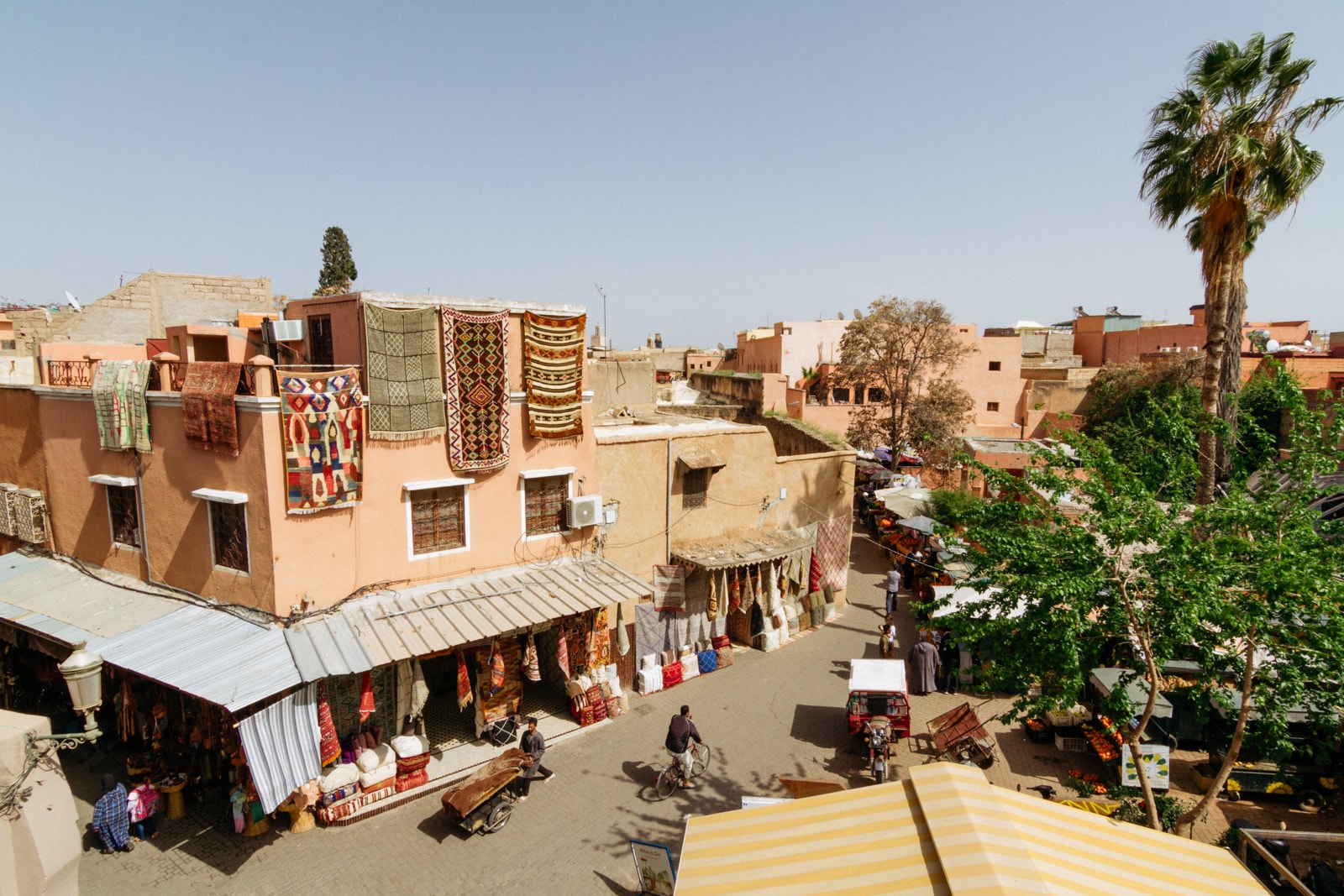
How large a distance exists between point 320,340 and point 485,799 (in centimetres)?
836

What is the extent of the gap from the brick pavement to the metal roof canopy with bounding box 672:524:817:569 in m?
2.70

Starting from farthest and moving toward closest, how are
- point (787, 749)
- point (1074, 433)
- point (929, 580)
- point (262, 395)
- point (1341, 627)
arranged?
1. point (929, 580)
2. point (787, 749)
3. point (262, 395)
4. point (1074, 433)
5. point (1341, 627)

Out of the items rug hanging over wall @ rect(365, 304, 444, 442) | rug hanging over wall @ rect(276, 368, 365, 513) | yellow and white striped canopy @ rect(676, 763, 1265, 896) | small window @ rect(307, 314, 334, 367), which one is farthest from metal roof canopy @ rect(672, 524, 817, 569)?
yellow and white striped canopy @ rect(676, 763, 1265, 896)

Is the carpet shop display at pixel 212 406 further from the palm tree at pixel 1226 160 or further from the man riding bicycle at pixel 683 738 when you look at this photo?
the palm tree at pixel 1226 160

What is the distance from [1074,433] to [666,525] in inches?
321

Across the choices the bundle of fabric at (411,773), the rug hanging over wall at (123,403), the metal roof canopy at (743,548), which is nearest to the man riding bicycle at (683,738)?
the bundle of fabric at (411,773)

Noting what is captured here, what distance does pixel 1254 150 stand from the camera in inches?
514

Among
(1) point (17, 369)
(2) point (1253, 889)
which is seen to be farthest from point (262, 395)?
(2) point (1253, 889)

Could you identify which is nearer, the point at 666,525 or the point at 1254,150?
the point at 1254,150

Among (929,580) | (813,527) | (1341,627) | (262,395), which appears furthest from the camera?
(929,580)

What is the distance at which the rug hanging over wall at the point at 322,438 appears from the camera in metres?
9.88

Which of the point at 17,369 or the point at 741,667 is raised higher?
the point at 17,369

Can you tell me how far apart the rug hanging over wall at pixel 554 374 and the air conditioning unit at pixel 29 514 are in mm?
9005

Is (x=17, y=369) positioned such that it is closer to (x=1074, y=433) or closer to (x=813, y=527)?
(x=813, y=527)
